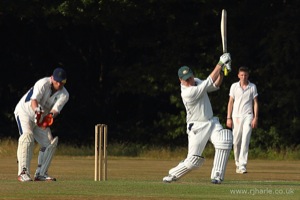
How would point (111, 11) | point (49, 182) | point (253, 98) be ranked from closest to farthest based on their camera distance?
point (49, 182) < point (253, 98) < point (111, 11)

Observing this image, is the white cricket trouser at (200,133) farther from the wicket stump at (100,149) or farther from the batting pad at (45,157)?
the batting pad at (45,157)

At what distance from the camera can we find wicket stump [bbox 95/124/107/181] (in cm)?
1315

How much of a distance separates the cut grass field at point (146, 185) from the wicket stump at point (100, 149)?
0.18 metres

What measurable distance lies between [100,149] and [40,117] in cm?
78

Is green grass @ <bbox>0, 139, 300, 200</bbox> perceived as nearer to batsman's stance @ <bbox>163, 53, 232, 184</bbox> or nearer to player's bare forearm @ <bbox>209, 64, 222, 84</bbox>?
batsman's stance @ <bbox>163, 53, 232, 184</bbox>

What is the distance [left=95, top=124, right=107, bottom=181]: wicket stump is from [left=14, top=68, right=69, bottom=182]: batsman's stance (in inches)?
21.3

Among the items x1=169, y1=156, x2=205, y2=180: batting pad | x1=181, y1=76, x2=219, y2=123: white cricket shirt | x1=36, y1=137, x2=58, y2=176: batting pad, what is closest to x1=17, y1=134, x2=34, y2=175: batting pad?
x1=36, y1=137, x2=58, y2=176: batting pad

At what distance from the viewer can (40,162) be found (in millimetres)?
13531

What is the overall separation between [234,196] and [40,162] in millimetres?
3038

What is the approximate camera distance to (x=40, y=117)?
13266mm

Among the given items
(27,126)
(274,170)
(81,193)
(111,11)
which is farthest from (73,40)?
(81,193)

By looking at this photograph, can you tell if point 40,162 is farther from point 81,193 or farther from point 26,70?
point 26,70

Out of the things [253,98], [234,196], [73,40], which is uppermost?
[73,40]

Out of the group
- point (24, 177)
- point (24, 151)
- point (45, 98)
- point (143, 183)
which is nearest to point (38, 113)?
point (45, 98)
